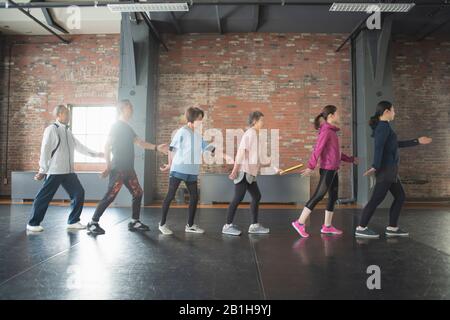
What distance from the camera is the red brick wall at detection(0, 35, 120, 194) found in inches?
346

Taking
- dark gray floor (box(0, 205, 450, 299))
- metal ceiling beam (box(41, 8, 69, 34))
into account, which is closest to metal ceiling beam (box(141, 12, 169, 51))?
metal ceiling beam (box(41, 8, 69, 34))

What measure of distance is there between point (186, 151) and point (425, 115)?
24.9 ft

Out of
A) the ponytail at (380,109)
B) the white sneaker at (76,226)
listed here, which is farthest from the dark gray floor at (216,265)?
the ponytail at (380,109)

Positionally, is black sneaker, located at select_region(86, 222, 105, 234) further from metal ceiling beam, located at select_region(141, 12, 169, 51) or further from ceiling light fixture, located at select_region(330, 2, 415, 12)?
ceiling light fixture, located at select_region(330, 2, 415, 12)

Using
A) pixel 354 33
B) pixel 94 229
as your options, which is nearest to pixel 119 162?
pixel 94 229

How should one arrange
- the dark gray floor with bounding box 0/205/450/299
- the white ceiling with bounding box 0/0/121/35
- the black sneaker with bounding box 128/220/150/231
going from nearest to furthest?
the dark gray floor with bounding box 0/205/450/299 → the black sneaker with bounding box 128/220/150/231 → the white ceiling with bounding box 0/0/121/35

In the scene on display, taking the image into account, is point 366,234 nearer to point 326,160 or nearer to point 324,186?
point 324,186

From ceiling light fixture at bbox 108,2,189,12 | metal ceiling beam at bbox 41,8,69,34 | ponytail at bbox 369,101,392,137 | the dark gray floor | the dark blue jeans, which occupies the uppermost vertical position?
metal ceiling beam at bbox 41,8,69,34

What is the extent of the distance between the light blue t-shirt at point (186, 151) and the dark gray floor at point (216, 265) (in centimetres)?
87

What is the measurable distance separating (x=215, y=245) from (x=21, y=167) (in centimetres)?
800

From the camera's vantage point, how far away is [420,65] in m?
8.45

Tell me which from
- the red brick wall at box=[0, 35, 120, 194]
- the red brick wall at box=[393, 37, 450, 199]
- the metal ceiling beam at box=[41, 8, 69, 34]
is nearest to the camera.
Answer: the metal ceiling beam at box=[41, 8, 69, 34]

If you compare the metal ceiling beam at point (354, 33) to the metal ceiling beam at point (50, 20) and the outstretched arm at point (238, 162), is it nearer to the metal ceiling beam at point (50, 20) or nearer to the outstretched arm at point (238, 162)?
the outstretched arm at point (238, 162)

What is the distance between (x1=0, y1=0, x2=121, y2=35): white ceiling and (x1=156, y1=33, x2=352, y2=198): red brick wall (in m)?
1.61
